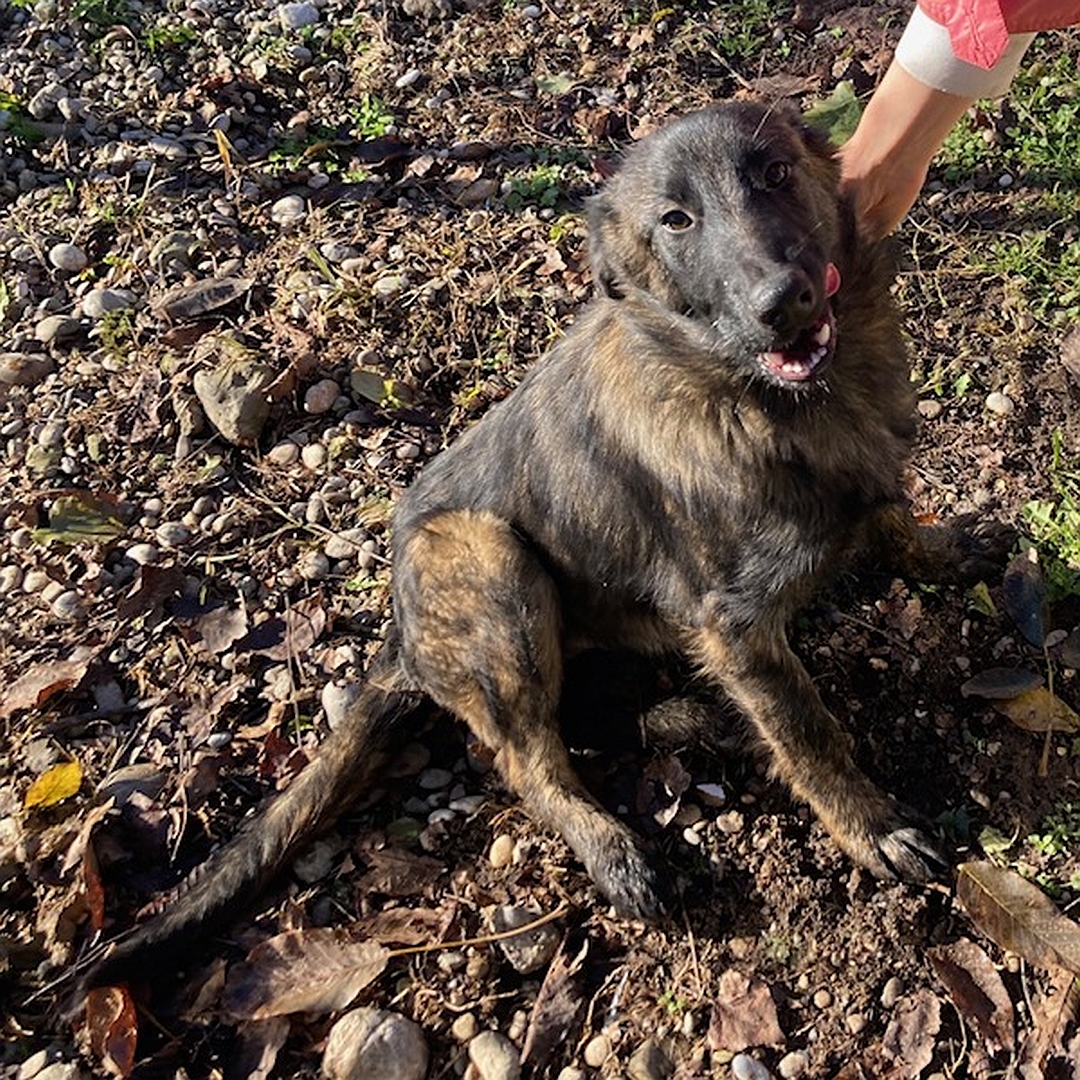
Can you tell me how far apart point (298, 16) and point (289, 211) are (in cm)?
144

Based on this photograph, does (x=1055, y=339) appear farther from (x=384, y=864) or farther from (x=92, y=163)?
(x=92, y=163)

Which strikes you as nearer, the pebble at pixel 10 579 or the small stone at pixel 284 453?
the pebble at pixel 10 579

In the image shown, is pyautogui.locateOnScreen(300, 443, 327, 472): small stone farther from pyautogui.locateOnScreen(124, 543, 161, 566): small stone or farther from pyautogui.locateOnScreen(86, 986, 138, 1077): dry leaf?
pyautogui.locateOnScreen(86, 986, 138, 1077): dry leaf

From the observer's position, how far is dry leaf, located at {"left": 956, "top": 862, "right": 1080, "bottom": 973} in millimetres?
2992

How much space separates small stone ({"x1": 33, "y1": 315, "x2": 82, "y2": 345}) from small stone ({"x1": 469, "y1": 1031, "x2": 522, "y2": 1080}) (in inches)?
138

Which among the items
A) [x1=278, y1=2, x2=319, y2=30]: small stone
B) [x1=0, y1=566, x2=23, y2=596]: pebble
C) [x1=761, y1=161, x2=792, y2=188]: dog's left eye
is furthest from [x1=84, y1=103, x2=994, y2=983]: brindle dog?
[x1=278, y1=2, x2=319, y2=30]: small stone

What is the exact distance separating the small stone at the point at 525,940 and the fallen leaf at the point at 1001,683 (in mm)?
1480

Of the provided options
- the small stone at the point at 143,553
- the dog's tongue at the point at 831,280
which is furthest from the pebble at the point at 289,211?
the dog's tongue at the point at 831,280

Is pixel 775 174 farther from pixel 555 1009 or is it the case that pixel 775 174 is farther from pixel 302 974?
pixel 302 974

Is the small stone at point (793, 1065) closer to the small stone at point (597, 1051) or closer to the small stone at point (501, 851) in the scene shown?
the small stone at point (597, 1051)

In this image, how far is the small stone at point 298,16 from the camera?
5.96 meters

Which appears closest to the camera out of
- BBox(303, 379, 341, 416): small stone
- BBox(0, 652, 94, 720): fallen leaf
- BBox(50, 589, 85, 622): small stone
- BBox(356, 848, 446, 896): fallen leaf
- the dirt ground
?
the dirt ground

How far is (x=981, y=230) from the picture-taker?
4684 millimetres

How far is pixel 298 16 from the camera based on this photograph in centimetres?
598
